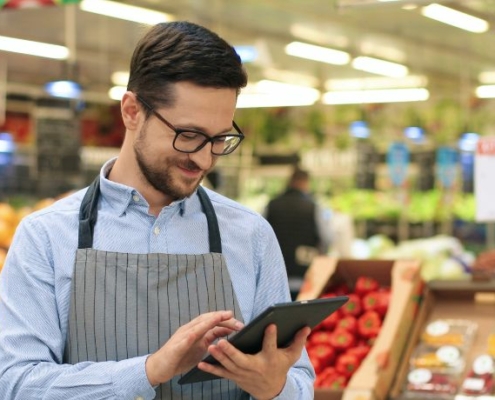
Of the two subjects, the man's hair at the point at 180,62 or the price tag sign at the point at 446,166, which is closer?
the man's hair at the point at 180,62

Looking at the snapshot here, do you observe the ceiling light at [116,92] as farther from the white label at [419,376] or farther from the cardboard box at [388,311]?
the white label at [419,376]

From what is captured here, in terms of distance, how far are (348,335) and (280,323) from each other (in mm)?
2365

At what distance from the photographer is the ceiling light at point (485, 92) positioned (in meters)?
14.1

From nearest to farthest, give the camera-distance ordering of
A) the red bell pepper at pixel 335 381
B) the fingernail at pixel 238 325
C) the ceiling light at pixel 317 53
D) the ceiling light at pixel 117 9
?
1. the fingernail at pixel 238 325
2. the red bell pepper at pixel 335 381
3. the ceiling light at pixel 117 9
4. the ceiling light at pixel 317 53

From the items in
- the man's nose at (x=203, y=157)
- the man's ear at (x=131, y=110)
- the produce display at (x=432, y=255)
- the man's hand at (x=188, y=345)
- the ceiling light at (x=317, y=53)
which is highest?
the ceiling light at (x=317, y=53)

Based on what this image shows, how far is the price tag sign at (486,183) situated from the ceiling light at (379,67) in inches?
371

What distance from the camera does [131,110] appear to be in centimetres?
176

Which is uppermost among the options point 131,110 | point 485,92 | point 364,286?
point 485,92

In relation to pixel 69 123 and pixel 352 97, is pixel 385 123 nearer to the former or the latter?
pixel 352 97

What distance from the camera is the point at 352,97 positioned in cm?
1431

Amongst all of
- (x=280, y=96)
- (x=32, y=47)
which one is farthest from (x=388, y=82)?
(x=32, y=47)

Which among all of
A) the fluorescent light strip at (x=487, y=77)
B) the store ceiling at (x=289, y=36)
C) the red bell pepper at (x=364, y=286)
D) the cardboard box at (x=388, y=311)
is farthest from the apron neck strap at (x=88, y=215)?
the fluorescent light strip at (x=487, y=77)

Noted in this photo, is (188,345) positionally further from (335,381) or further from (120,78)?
(120,78)

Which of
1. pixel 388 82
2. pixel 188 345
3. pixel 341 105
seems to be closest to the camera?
pixel 188 345
